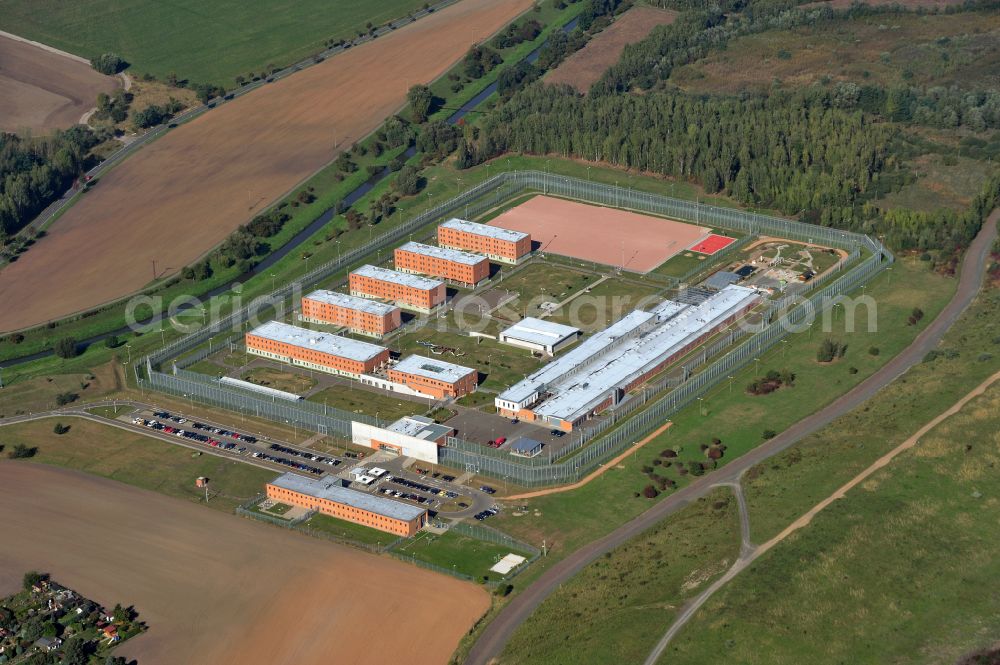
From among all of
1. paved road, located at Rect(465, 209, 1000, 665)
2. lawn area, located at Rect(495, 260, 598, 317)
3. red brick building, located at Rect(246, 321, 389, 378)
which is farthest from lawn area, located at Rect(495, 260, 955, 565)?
red brick building, located at Rect(246, 321, 389, 378)

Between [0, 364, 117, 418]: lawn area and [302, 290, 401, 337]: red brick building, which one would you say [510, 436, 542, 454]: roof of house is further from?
[0, 364, 117, 418]: lawn area

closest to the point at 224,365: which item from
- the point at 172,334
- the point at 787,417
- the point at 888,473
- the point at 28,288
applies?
the point at 172,334

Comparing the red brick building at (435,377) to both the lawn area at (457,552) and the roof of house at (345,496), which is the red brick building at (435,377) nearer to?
the roof of house at (345,496)

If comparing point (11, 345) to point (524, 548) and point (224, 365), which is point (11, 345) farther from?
point (524, 548)

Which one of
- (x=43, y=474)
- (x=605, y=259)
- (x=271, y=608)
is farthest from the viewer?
(x=605, y=259)

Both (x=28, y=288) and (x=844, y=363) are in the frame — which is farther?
(x=28, y=288)

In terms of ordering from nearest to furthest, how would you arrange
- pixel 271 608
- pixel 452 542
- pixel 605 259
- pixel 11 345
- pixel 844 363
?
pixel 271 608, pixel 452 542, pixel 844 363, pixel 11 345, pixel 605 259

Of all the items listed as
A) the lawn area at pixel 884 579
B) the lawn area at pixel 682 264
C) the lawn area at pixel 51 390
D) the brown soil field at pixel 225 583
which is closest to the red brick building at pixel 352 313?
the lawn area at pixel 51 390
